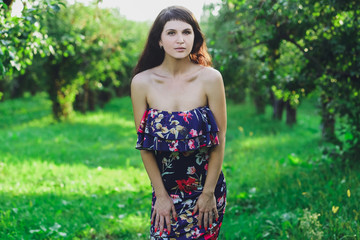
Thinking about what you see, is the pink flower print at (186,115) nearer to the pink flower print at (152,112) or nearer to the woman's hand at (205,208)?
the pink flower print at (152,112)

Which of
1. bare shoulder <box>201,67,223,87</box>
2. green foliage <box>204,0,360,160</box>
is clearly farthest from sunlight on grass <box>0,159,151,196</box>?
bare shoulder <box>201,67,223,87</box>

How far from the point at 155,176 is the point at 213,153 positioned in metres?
0.40

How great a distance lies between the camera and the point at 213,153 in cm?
246

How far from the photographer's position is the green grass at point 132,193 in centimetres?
404

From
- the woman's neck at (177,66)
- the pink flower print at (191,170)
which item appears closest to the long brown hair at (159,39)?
the woman's neck at (177,66)

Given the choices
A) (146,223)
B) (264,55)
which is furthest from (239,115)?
(146,223)

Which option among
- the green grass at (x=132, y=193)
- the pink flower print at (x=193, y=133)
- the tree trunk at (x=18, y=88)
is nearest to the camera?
the pink flower print at (x=193, y=133)

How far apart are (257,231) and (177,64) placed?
7.72 ft

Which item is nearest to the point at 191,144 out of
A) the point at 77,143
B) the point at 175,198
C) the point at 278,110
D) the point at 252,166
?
the point at 175,198

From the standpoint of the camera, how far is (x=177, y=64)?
2514 millimetres

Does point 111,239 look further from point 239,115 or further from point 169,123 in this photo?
point 239,115

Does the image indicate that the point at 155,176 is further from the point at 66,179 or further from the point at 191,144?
the point at 66,179

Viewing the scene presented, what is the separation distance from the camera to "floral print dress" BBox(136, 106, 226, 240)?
238 cm

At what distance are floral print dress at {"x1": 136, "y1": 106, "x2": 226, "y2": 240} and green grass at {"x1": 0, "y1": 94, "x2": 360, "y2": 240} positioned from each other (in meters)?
1.47
